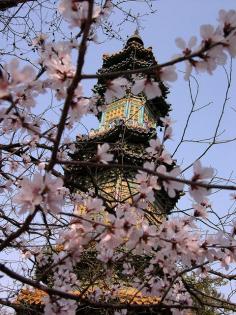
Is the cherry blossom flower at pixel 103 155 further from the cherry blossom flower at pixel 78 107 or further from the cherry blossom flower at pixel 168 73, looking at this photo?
the cherry blossom flower at pixel 168 73

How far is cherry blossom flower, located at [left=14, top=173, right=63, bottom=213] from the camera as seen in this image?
1859 mm

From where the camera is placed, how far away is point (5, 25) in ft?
16.1

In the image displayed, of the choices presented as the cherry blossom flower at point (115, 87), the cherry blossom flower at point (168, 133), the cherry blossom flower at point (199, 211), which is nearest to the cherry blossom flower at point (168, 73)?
the cherry blossom flower at point (115, 87)

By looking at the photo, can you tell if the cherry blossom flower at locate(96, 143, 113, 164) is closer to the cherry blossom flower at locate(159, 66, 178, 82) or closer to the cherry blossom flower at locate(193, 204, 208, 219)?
the cherry blossom flower at locate(159, 66, 178, 82)

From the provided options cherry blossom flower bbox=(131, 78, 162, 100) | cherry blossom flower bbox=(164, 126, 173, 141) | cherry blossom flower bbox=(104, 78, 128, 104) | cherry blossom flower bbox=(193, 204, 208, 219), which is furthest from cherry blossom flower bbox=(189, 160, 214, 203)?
cherry blossom flower bbox=(164, 126, 173, 141)

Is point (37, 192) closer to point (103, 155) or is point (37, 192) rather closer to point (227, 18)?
point (103, 155)

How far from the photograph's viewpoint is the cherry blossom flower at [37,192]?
1.86 metres

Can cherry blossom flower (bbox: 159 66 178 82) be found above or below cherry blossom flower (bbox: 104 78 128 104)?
below

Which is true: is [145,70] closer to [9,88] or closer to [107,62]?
[9,88]

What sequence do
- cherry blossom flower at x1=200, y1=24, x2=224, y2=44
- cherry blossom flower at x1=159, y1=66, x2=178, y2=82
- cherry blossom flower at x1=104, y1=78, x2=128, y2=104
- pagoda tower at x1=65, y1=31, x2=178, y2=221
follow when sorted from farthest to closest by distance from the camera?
pagoda tower at x1=65, y1=31, x2=178, y2=221, cherry blossom flower at x1=104, y1=78, x2=128, y2=104, cherry blossom flower at x1=159, y1=66, x2=178, y2=82, cherry blossom flower at x1=200, y1=24, x2=224, y2=44

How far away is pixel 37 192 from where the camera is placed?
189 centimetres

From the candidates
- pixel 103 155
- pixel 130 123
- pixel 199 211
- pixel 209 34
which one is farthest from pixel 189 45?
pixel 130 123

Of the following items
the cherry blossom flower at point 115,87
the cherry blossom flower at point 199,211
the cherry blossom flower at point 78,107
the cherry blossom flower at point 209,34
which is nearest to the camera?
the cherry blossom flower at point 209,34

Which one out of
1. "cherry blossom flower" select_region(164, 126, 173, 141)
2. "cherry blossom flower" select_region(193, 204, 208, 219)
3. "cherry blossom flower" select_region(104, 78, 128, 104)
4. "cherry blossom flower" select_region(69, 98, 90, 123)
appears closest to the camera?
"cherry blossom flower" select_region(104, 78, 128, 104)
